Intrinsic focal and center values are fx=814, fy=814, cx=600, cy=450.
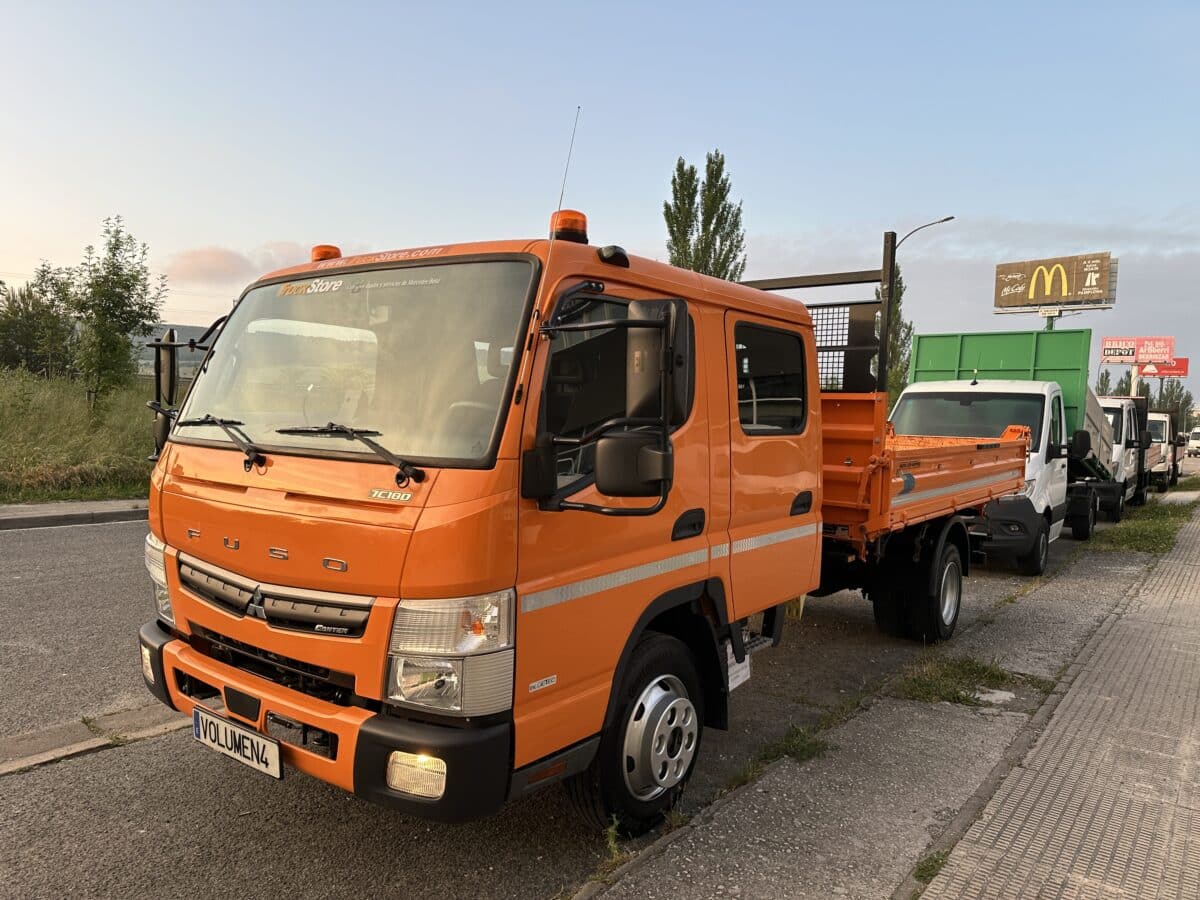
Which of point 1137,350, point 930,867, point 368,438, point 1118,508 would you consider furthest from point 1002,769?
point 1137,350

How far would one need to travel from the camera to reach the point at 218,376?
3430mm

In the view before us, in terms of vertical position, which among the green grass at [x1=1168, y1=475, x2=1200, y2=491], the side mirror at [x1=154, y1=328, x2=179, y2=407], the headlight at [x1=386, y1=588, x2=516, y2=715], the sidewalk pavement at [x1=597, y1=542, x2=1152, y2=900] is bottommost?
the green grass at [x1=1168, y1=475, x2=1200, y2=491]

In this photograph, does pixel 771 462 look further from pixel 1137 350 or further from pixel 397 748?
pixel 1137 350

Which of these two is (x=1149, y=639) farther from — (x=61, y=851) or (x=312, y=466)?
(x=61, y=851)

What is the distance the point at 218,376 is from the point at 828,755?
335cm

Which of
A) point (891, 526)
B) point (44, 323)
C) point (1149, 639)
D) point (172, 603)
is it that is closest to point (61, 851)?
point (172, 603)

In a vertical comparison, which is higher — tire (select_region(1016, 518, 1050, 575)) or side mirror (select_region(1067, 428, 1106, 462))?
side mirror (select_region(1067, 428, 1106, 462))

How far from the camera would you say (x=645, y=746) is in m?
3.12

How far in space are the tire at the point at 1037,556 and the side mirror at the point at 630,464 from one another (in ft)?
27.4

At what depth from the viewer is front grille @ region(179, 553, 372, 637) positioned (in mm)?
2510

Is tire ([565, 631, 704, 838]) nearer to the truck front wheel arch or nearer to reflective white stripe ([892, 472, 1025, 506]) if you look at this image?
the truck front wheel arch

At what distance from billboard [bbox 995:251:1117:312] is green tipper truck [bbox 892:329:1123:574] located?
35.4m

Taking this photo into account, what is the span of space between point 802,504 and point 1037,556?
22.0 ft

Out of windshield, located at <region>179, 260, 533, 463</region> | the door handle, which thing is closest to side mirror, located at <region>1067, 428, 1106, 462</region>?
the door handle
